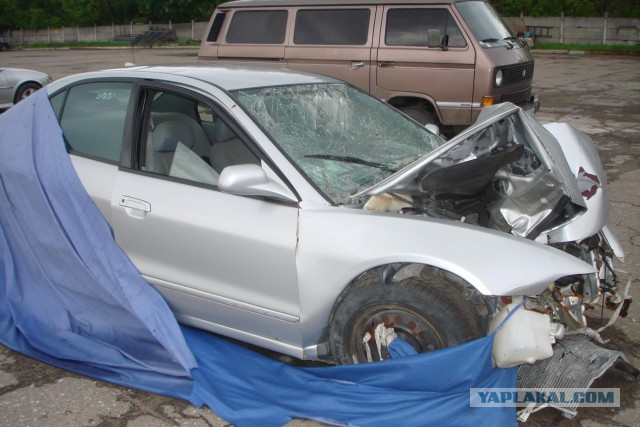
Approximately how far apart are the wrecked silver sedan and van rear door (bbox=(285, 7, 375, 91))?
476 centimetres

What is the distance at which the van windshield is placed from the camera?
26.6ft

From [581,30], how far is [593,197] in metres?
28.5

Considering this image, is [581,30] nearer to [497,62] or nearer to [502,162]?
[497,62]

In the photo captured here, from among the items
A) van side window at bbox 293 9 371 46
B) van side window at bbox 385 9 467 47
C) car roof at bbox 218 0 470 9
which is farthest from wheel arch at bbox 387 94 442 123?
car roof at bbox 218 0 470 9

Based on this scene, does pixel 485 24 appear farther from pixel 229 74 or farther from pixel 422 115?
pixel 229 74

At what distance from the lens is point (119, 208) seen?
139 inches

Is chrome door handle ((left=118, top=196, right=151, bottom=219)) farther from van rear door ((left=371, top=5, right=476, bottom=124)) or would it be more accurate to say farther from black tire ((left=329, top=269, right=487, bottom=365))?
van rear door ((left=371, top=5, right=476, bottom=124))

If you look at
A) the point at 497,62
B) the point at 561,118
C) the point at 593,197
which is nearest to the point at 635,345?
the point at 593,197

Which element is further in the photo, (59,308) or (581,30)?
(581,30)

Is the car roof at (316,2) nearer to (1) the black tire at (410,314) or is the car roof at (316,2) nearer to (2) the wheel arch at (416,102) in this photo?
(2) the wheel arch at (416,102)

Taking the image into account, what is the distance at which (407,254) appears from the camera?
2.83 meters

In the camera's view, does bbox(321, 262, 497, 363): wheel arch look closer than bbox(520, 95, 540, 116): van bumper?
Yes

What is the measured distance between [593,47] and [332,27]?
21161 mm

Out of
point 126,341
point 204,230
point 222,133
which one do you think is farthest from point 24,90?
point 204,230
